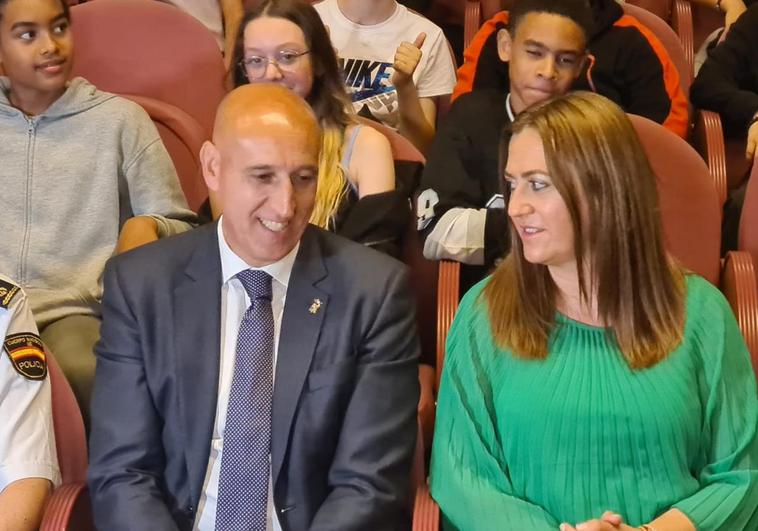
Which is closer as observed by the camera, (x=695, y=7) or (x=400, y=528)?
(x=400, y=528)

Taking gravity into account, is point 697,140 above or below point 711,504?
above

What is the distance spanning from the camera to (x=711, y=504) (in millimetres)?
1532

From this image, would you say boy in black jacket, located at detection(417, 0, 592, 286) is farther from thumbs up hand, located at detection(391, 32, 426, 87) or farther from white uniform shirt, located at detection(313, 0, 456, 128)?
white uniform shirt, located at detection(313, 0, 456, 128)

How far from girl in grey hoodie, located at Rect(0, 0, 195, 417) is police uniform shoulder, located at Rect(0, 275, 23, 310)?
41cm

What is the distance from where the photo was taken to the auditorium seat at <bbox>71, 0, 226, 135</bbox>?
2.62m

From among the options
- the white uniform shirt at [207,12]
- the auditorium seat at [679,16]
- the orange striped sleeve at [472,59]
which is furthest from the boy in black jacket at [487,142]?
the white uniform shirt at [207,12]

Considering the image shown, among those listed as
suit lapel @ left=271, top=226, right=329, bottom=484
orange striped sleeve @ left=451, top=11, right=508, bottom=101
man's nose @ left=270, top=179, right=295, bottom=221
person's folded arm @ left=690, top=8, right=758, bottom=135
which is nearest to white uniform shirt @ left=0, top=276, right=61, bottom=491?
suit lapel @ left=271, top=226, right=329, bottom=484

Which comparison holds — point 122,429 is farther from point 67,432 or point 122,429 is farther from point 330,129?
point 330,129

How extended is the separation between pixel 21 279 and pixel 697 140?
1.76 m

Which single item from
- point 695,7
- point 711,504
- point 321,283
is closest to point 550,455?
point 711,504

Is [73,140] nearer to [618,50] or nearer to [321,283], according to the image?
[321,283]

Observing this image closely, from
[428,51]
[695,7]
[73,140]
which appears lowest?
[73,140]

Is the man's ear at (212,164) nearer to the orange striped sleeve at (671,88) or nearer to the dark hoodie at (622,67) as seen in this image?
the dark hoodie at (622,67)

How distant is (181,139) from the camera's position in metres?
2.47
